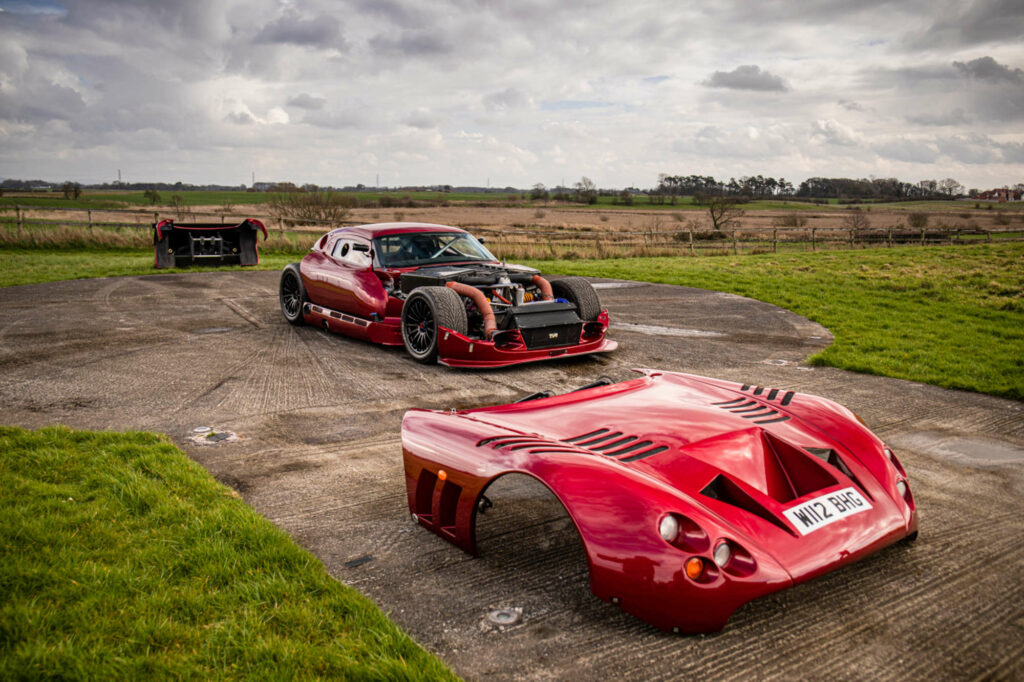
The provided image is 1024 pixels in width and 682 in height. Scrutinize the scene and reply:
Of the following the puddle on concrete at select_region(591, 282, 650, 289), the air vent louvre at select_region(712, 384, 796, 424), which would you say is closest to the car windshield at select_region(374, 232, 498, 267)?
the puddle on concrete at select_region(591, 282, 650, 289)

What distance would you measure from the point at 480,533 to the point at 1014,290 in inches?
549

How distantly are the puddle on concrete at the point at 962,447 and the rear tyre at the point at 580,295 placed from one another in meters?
3.78

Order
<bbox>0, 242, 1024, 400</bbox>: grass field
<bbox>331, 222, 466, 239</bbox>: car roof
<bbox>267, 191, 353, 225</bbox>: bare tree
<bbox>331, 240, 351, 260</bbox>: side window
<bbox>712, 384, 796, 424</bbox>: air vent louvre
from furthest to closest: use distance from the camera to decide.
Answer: <bbox>267, 191, 353, 225</bbox>: bare tree, <bbox>331, 240, 351, 260</bbox>: side window, <bbox>331, 222, 466, 239</bbox>: car roof, <bbox>0, 242, 1024, 400</bbox>: grass field, <bbox>712, 384, 796, 424</bbox>: air vent louvre

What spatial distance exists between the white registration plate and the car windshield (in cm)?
674

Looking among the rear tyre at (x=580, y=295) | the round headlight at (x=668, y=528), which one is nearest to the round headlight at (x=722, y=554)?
the round headlight at (x=668, y=528)

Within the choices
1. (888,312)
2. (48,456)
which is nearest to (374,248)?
(48,456)

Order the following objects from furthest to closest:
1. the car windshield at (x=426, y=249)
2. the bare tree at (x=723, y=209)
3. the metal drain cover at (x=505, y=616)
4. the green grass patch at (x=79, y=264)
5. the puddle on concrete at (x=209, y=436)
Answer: the bare tree at (x=723, y=209), the green grass patch at (x=79, y=264), the car windshield at (x=426, y=249), the puddle on concrete at (x=209, y=436), the metal drain cover at (x=505, y=616)

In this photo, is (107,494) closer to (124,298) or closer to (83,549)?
(83,549)

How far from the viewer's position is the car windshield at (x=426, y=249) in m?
9.02

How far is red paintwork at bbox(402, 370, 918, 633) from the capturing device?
99.0 inches

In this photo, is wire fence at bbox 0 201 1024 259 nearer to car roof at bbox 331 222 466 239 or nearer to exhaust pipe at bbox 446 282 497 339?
car roof at bbox 331 222 466 239

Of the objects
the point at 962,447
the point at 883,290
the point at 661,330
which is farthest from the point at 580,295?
the point at 883,290

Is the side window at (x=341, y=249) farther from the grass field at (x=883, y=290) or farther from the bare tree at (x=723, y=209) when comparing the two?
the bare tree at (x=723, y=209)

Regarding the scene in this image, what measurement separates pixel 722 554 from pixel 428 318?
571 centimetres
